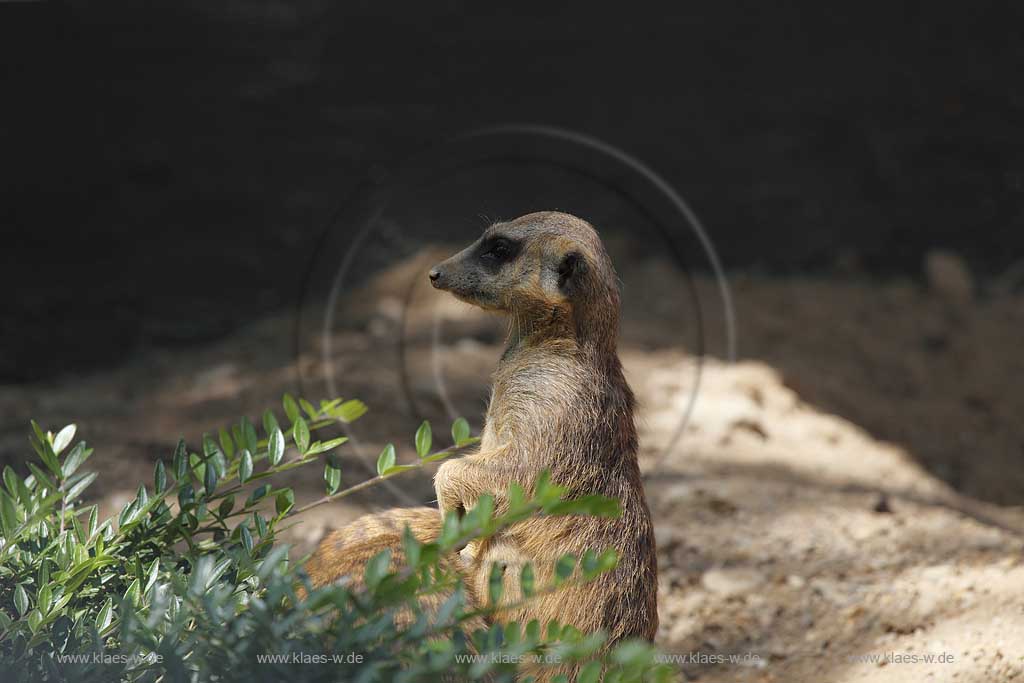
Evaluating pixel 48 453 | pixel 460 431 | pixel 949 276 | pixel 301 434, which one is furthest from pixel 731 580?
pixel 949 276

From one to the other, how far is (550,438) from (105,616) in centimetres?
90

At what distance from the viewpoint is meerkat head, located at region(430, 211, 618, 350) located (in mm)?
2176

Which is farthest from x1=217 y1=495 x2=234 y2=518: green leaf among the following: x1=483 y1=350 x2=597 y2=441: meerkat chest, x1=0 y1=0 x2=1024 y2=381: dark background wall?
x1=0 y1=0 x2=1024 y2=381: dark background wall

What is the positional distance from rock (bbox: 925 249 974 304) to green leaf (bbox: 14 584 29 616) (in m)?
5.92

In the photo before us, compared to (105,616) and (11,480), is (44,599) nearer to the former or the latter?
(105,616)

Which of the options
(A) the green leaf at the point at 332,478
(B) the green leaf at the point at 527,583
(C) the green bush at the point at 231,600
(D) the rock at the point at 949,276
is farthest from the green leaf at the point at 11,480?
(D) the rock at the point at 949,276

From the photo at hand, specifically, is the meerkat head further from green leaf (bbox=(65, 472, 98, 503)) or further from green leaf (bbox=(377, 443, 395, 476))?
green leaf (bbox=(65, 472, 98, 503))

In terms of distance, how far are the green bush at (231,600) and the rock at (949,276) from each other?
17.1 feet

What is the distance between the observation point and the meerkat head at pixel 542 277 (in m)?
2.18

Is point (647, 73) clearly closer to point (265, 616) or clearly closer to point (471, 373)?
point (471, 373)

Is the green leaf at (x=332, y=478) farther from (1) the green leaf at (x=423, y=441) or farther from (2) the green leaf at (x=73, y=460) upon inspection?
(2) the green leaf at (x=73, y=460)

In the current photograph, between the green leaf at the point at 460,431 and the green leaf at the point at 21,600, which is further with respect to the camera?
the green leaf at the point at 460,431

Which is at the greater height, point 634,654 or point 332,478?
point 332,478

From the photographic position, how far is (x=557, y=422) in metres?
2.07
